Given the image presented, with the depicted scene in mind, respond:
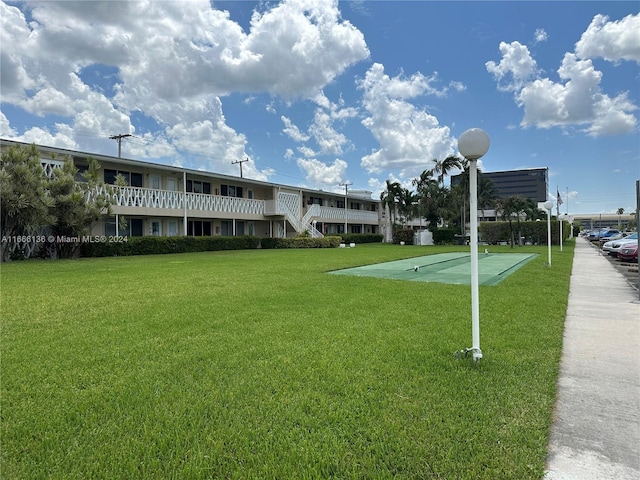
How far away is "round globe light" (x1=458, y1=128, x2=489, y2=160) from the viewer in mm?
3869

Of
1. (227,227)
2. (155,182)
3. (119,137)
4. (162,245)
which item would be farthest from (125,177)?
(119,137)

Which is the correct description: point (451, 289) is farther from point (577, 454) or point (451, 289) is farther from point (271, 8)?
point (271, 8)

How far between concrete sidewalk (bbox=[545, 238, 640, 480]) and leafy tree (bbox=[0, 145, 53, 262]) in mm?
18155

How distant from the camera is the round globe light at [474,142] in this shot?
12.7 feet

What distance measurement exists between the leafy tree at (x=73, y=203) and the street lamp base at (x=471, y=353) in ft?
57.8

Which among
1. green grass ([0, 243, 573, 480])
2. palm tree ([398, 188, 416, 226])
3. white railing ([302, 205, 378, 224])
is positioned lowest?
green grass ([0, 243, 573, 480])

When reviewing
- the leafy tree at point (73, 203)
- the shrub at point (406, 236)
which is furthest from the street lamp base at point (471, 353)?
the shrub at point (406, 236)

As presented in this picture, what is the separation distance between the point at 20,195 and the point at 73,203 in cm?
211

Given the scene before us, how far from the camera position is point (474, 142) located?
3.88 meters

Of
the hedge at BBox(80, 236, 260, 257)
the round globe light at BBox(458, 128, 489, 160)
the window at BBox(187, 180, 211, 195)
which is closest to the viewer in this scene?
the round globe light at BBox(458, 128, 489, 160)

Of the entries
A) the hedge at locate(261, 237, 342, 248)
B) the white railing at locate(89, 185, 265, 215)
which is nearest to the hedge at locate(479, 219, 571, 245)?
the hedge at locate(261, 237, 342, 248)

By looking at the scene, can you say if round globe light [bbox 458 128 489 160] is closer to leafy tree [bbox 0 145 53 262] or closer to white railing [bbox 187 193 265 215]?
leafy tree [bbox 0 145 53 262]

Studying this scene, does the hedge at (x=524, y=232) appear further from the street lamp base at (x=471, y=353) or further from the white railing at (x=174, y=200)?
the street lamp base at (x=471, y=353)

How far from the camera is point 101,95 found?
75.0ft
